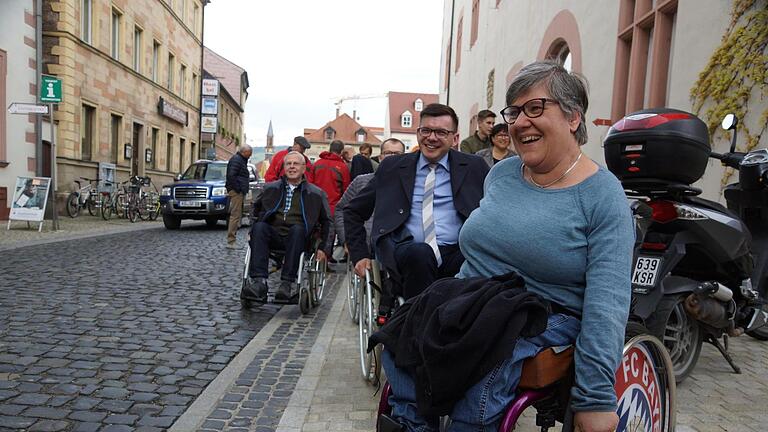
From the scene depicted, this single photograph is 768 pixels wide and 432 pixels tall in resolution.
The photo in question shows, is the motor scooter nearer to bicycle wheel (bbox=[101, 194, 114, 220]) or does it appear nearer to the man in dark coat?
the man in dark coat

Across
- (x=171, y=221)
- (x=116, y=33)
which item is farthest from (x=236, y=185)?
(x=116, y=33)

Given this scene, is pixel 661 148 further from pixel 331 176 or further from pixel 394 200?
pixel 331 176

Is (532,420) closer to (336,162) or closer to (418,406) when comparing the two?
(418,406)

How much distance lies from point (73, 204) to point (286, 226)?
514 inches

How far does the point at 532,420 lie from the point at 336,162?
20.2 ft

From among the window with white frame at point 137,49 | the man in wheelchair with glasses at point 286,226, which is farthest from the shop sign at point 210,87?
the man in wheelchair with glasses at point 286,226

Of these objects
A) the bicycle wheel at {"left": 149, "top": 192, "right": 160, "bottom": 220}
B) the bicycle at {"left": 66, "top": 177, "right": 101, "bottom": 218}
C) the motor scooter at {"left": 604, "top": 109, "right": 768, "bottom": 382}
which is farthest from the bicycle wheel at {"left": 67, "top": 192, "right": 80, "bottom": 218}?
the motor scooter at {"left": 604, "top": 109, "right": 768, "bottom": 382}

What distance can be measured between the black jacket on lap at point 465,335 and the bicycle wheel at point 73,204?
1707 centimetres

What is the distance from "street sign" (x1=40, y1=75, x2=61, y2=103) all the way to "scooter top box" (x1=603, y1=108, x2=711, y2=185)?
12.4 m

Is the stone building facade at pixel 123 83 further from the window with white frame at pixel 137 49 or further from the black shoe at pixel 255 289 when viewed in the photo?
the black shoe at pixel 255 289

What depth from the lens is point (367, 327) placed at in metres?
4.09

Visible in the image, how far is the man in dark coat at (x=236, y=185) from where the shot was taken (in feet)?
36.9

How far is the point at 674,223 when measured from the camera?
11.6 feet

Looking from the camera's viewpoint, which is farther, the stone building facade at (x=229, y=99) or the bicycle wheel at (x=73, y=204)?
the stone building facade at (x=229, y=99)
